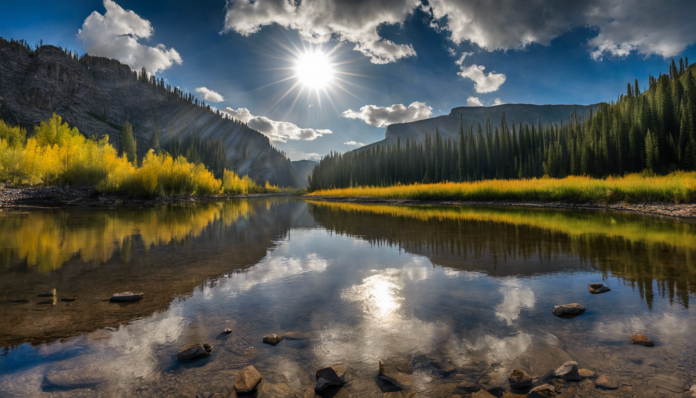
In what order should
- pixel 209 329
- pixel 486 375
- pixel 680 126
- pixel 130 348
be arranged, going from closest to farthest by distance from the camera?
pixel 486 375
pixel 130 348
pixel 209 329
pixel 680 126

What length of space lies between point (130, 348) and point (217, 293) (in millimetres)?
1534

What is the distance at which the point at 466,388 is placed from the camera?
7.46 feet

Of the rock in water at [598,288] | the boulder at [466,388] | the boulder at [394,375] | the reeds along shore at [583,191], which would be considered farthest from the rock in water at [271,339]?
the reeds along shore at [583,191]

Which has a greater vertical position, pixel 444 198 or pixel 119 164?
pixel 119 164

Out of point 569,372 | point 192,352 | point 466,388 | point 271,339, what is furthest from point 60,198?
point 569,372

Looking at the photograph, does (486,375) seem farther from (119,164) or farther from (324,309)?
(119,164)

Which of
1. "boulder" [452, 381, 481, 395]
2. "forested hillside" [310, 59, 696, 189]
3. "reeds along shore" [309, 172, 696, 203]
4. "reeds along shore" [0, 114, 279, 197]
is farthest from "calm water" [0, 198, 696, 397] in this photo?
"forested hillside" [310, 59, 696, 189]

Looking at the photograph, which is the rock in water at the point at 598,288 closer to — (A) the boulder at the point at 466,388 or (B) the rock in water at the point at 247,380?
(A) the boulder at the point at 466,388

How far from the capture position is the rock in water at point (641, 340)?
110 inches

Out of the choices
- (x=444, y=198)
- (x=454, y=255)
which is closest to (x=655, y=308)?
(x=454, y=255)

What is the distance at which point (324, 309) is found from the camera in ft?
12.4

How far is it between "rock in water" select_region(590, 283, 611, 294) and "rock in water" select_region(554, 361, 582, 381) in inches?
101

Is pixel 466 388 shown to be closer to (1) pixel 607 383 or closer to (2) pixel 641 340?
(1) pixel 607 383

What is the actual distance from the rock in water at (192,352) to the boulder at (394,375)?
1.64 metres
